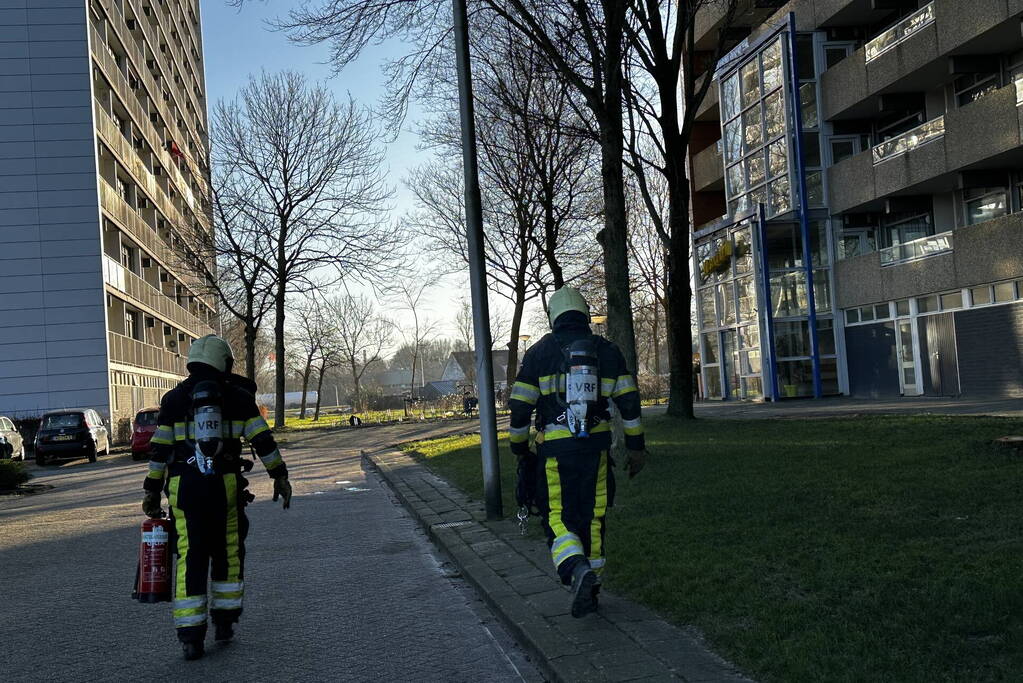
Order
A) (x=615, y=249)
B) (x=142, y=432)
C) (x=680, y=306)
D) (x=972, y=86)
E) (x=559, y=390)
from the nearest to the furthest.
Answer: (x=559, y=390), (x=615, y=249), (x=680, y=306), (x=972, y=86), (x=142, y=432)

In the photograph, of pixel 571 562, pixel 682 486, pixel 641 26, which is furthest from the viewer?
pixel 641 26

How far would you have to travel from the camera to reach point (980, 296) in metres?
22.4

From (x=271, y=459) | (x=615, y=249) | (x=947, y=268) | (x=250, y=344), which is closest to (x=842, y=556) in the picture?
(x=271, y=459)

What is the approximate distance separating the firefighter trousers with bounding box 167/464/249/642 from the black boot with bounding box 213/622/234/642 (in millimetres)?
50

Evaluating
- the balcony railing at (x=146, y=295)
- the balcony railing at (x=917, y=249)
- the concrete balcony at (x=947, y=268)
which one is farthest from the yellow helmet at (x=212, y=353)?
the balcony railing at (x=146, y=295)

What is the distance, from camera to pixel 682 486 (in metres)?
10.2

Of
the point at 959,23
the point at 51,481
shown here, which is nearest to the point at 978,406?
the point at 959,23

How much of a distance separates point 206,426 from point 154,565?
866mm

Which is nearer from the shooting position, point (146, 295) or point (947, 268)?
point (947, 268)

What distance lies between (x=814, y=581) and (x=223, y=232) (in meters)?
34.8

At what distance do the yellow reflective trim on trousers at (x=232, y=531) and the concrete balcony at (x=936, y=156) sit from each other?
1914cm

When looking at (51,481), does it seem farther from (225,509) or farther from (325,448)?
(225,509)

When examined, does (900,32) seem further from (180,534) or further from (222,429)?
(180,534)

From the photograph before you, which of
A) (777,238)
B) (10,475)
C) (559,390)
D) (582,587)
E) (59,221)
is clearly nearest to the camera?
(582,587)
